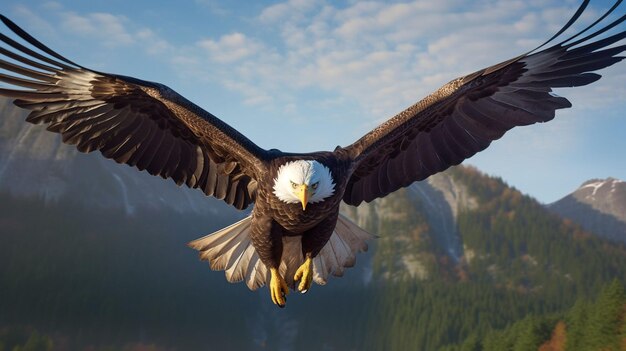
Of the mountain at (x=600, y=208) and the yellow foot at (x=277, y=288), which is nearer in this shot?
the yellow foot at (x=277, y=288)

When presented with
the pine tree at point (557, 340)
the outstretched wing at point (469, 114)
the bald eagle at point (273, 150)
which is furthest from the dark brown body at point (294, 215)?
the pine tree at point (557, 340)

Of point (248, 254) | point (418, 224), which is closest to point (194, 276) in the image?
point (418, 224)

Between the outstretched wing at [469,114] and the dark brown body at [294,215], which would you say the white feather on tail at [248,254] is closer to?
the outstretched wing at [469,114]

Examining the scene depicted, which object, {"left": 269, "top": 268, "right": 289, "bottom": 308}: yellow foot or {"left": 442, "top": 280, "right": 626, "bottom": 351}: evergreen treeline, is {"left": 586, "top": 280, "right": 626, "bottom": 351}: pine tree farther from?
{"left": 269, "top": 268, "right": 289, "bottom": 308}: yellow foot

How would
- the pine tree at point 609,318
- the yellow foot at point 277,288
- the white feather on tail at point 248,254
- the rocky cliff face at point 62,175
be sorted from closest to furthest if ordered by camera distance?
the yellow foot at point 277,288
the white feather on tail at point 248,254
the pine tree at point 609,318
the rocky cliff face at point 62,175

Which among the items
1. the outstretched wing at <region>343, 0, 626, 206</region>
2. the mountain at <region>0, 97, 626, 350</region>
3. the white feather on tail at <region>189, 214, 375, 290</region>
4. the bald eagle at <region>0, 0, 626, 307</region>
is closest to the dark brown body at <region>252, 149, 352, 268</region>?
the bald eagle at <region>0, 0, 626, 307</region>

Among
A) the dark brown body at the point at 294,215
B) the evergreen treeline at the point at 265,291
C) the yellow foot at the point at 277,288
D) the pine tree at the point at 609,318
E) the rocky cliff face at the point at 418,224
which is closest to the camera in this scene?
the dark brown body at the point at 294,215

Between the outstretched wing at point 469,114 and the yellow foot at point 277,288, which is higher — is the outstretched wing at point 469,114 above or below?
above
